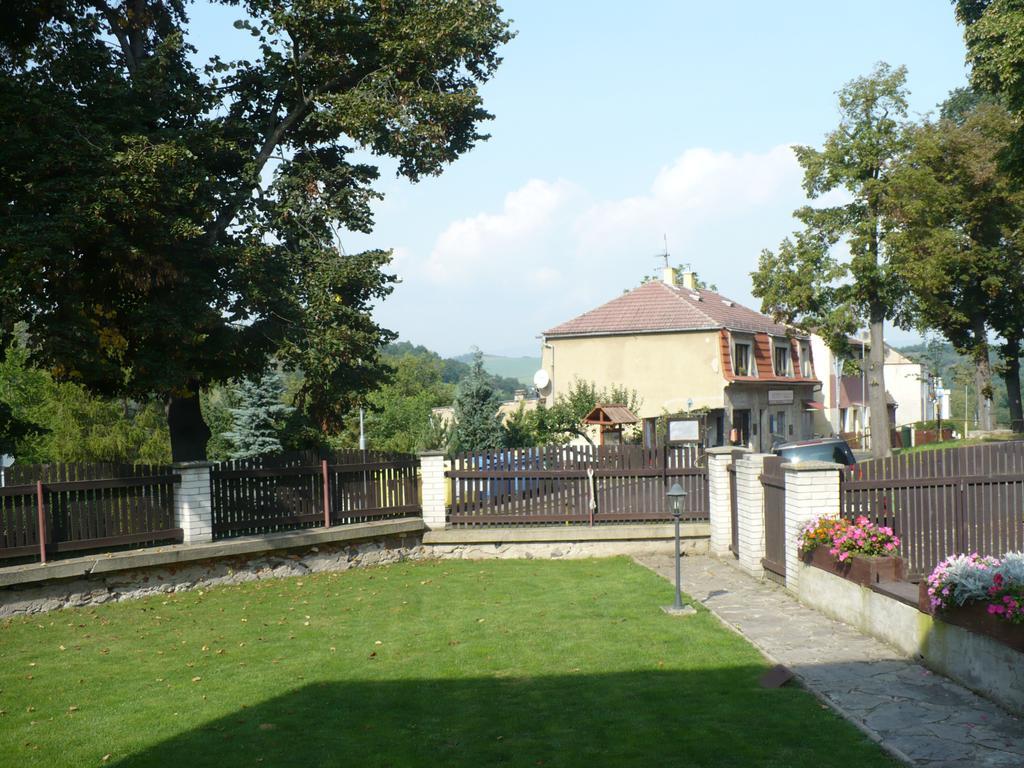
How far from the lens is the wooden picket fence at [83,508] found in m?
12.8

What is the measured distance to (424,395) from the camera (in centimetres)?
5922

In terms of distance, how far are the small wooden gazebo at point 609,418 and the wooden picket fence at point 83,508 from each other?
19.2m

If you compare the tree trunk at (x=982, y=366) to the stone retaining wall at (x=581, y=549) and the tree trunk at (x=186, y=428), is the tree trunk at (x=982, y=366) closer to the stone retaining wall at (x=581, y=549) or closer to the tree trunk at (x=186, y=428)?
the stone retaining wall at (x=581, y=549)

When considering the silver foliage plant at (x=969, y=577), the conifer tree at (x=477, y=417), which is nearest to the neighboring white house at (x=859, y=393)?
the conifer tree at (x=477, y=417)

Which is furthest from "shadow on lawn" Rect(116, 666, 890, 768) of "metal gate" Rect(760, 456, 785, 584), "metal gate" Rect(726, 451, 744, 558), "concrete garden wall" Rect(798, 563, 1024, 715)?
"metal gate" Rect(726, 451, 744, 558)

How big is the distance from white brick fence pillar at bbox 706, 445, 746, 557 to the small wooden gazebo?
15.1 m

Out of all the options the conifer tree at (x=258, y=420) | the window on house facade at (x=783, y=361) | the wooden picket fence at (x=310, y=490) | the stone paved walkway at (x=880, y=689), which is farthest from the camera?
the window on house facade at (x=783, y=361)

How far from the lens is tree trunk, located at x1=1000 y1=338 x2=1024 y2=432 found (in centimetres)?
4112

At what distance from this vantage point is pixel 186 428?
60.7ft

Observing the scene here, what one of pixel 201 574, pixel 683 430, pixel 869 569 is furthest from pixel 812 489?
pixel 683 430

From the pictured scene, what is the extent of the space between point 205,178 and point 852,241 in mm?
30501

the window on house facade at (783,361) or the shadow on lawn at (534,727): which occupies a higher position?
the window on house facade at (783,361)

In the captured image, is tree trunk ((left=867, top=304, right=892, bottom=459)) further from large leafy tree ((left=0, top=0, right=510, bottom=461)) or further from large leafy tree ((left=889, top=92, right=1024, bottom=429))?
large leafy tree ((left=0, top=0, right=510, bottom=461))

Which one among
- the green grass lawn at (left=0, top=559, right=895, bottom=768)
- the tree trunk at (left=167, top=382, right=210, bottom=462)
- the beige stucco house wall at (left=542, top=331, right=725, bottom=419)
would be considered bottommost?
the green grass lawn at (left=0, top=559, right=895, bottom=768)
